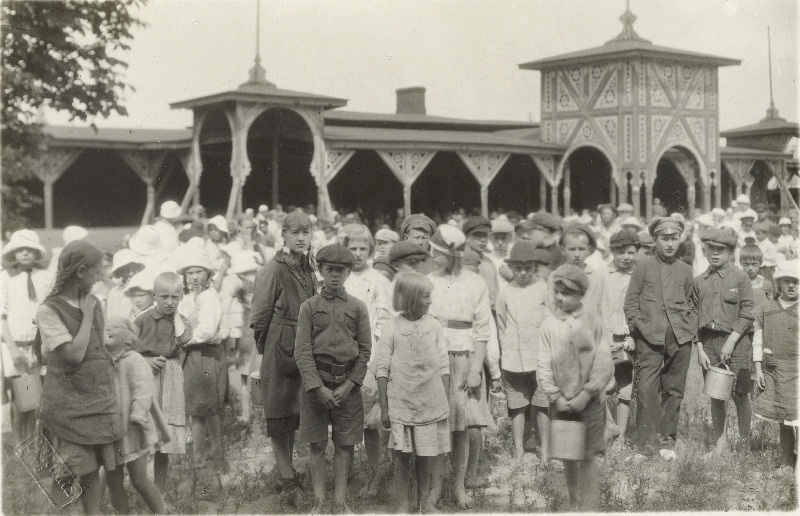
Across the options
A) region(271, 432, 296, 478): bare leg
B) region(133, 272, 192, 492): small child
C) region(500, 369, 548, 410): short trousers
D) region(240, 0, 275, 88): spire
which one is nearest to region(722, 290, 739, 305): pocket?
region(500, 369, 548, 410): short trousers

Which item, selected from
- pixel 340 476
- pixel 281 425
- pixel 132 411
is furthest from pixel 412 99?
pixel 132 411

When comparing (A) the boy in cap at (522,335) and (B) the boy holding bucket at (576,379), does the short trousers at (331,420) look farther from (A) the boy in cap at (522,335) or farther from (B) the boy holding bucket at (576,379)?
(A) the boy in cap at (522,335)

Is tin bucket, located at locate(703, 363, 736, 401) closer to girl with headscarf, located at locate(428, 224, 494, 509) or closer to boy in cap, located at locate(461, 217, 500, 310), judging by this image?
boy in cap, located at locate(461, 217, 500, 310)

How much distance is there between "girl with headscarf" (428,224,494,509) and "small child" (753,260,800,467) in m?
2.17

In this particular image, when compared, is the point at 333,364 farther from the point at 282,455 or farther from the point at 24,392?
the point at 24,392

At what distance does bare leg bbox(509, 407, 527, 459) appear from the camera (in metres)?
7.18

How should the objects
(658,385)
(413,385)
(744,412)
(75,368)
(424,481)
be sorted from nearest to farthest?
1. (75,368)
2. (413,385)
3. (424,481)
4. (658,385)
5. (744,412)

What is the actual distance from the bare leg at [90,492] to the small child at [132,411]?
0.19 metres

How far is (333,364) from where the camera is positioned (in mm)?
5660

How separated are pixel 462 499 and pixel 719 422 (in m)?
2.56

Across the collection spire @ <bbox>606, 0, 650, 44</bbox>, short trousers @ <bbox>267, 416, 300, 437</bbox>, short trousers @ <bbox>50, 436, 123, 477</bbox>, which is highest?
spire @ <bbox>606, 0, 650, 44</bbox>

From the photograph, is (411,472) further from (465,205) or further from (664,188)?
(664,188)

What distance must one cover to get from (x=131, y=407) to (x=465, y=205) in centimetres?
2746

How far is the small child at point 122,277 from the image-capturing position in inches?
295
